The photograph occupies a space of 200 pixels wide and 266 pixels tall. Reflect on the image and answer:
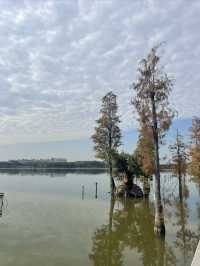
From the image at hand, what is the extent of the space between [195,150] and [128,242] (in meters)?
23.8

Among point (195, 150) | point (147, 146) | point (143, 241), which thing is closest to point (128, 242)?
point (143, 241)

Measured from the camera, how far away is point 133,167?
52.2m

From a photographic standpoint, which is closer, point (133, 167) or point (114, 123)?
point (133, 167)

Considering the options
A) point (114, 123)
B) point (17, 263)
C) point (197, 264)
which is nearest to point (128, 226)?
point (17, 263)

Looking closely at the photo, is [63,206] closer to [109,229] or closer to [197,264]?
[109,229]

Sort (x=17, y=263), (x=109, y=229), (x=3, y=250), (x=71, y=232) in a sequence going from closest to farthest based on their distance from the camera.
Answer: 1. (x=17, y=263)
2. (x=3, y=250)
3. (x=71, y=232)
4. (x=109, y=229)

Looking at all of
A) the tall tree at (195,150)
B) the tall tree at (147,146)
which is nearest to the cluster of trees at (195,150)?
the tall tree at (195,150)

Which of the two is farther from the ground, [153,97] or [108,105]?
[108,105]

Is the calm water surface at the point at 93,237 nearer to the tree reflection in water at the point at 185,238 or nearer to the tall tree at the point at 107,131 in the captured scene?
the tree reflection in water at the point at 185,238

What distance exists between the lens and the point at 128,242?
22484 mm

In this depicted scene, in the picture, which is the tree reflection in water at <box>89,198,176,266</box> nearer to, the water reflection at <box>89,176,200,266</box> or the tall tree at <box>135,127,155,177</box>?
the water reflection at <box>89,176,200,266</box>

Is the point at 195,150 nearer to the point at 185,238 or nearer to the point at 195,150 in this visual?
the point at 195,150

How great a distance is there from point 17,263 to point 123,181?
120 ft

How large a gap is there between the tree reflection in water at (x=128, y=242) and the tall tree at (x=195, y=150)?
10.3 meters
